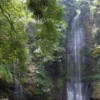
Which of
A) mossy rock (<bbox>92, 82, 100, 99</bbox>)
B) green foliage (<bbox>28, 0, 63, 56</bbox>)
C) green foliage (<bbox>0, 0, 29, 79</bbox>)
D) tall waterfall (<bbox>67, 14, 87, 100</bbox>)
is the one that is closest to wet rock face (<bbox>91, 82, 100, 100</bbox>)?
mossy rock (<bbox>92, 82, 100, 99</bbox>)

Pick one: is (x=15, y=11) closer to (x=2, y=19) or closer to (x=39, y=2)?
(x=2, y=19)

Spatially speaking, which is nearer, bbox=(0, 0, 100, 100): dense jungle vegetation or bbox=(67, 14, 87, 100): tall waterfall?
bbox=(0, 0, 100, 100): dense jungle vegetation

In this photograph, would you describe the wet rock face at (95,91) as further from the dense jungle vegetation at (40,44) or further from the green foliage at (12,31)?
the green foliage at (12,31)

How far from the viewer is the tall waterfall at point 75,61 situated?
14935 mm

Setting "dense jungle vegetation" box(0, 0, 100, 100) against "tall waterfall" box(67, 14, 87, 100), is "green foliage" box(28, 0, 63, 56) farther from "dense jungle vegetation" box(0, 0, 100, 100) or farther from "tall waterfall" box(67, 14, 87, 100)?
"tall waterfall" box(67, 14, 87, 100)

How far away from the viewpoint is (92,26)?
1797 centimetres

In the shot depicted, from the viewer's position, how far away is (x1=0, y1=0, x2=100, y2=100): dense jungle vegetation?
3.19 metres

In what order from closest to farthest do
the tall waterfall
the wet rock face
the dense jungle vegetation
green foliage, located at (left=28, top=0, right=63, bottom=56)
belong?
green foliage, located at (left=28, top=0, right=63, bottom=56) → the dense jungle vegetation → the wet rock face → the tall waterfall

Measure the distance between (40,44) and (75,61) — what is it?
13287 mm

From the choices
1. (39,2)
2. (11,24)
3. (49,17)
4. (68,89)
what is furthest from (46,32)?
(68,89)

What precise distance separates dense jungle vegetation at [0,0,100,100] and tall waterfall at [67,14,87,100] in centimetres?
46

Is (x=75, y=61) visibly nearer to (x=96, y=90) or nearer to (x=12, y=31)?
(x=96, y=90)

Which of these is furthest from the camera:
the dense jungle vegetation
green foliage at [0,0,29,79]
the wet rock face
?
the wet rock face

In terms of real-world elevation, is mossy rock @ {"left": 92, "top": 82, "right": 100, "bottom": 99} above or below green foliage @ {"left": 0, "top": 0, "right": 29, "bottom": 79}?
below
